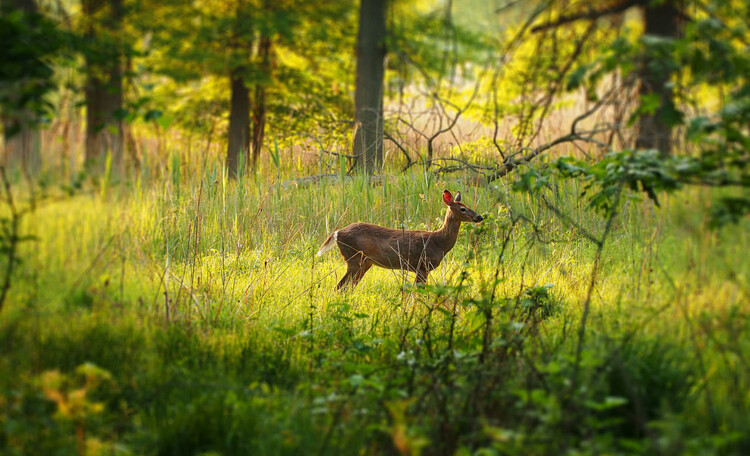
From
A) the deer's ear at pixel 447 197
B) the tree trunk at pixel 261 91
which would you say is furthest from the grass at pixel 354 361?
the tree trunk at pixel 261 91

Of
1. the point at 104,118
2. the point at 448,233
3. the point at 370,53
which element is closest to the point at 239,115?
the point at 370,53

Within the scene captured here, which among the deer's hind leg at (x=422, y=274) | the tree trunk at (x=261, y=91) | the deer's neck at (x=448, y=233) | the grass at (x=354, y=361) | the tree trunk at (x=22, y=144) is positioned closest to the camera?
the grass at (x=354, y=361)

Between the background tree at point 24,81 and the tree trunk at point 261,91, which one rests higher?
the tree trunk at point 261,91

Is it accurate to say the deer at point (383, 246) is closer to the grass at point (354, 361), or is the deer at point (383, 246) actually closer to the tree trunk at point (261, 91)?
the grass at point (354, 361)

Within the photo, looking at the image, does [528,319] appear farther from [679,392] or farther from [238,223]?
[238,223]

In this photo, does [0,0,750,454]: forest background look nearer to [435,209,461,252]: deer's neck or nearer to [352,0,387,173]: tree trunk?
[435,209,461,252]: deer's neck

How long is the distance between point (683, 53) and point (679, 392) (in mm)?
1651

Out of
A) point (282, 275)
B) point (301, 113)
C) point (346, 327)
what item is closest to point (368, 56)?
point (301, 113)

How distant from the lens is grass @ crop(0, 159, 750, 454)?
2.97m

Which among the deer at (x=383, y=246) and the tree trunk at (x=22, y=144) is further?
the deer at (x=383, y=246)

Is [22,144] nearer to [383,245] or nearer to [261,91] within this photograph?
[383,245]

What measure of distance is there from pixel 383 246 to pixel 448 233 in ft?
2.12

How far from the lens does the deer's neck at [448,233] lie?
648 cm

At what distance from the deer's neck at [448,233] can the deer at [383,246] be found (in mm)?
16
